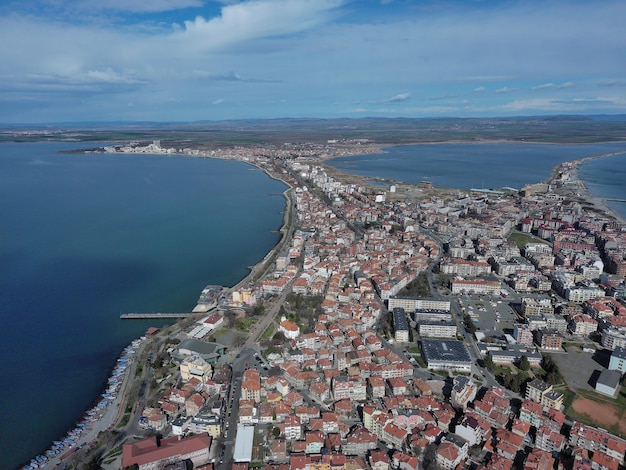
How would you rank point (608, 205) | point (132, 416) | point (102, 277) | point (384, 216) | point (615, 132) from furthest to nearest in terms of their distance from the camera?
point (615, 132) → point (608, 205) → point (384, 216) → point (102, 277) → point (132, 416)

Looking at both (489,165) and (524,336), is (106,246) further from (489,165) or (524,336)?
(489,165)

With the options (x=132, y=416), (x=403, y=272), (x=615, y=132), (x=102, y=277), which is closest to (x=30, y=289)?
(x=102, y=277)

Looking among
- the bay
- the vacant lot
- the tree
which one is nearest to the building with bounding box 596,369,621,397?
the vacant lot

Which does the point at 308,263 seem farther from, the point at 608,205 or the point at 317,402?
the point at 608,205

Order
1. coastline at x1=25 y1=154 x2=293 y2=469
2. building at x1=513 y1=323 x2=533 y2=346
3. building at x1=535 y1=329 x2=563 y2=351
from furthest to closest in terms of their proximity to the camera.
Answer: building at x1=513 y1=323 x2=533 y2=346
building at x1=535 y1=329 x2=563 y2=351
coastline at x1=25 y1=154 x2=293 y2=469

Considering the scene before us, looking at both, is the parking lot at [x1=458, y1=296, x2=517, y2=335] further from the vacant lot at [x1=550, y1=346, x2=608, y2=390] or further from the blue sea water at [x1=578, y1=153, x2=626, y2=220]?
the blue sea water at [x1=578, y1=153, x2=626, y2=220]

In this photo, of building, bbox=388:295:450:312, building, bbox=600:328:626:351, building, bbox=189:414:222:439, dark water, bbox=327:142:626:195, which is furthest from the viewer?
dark water, bbox=327:142:626:195
